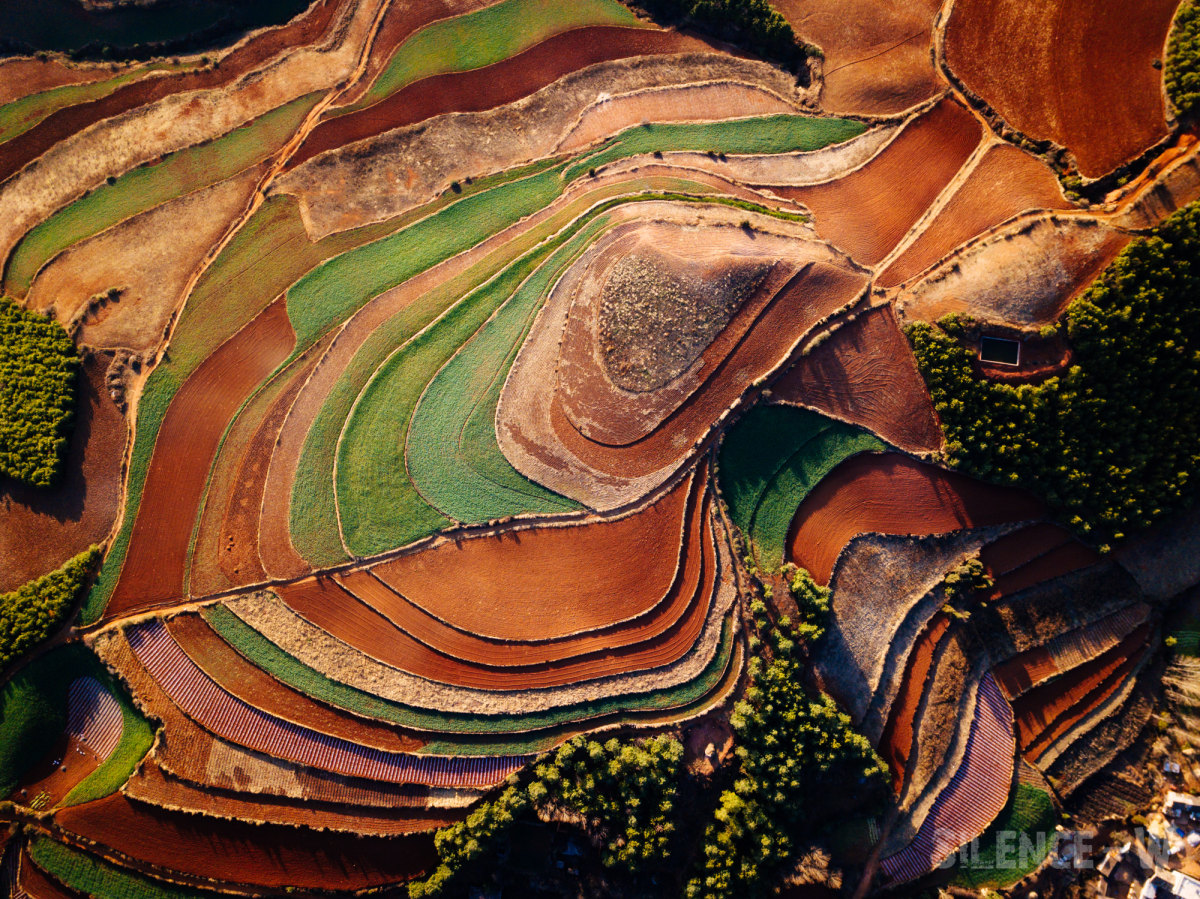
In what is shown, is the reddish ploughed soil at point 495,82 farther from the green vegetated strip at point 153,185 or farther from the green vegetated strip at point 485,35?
the green vegetated strip at point 153,185

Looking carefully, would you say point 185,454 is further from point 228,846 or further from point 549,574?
point 549,574

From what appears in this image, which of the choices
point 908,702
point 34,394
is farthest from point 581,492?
point 34,394

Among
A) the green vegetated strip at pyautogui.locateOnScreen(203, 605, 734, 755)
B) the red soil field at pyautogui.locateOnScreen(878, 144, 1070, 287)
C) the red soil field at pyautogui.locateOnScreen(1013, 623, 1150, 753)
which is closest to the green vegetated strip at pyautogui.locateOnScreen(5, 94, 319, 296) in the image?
the green vegetated strip at pyautogui.locateOnScreen(203, 605, 734, 755)

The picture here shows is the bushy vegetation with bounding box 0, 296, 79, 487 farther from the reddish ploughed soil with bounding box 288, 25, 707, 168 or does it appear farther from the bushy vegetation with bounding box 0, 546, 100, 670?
the reddish ploughed soil with bounding box 288, 25, 707, 168

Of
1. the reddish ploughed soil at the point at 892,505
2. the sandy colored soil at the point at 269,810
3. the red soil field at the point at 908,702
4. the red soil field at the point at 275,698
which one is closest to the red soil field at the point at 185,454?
the red soil field at the point at 275,698

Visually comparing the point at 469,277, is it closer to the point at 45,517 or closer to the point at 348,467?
the point at 348,467

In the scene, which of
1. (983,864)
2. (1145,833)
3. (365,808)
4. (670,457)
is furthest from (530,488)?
(1145,833)
